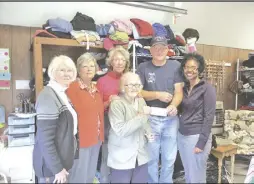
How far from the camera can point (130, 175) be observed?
91 cm

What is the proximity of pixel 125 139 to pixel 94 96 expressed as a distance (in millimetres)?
224

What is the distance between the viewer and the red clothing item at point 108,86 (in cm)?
107

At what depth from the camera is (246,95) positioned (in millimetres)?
1376

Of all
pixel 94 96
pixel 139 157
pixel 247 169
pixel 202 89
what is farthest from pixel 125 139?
pixel 247 169

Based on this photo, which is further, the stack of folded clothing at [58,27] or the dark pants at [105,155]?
the stack of folded clothing at [58,27]

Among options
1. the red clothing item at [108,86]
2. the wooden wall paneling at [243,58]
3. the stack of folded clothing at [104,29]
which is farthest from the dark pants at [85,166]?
the stack of folded clothing at [104,29]

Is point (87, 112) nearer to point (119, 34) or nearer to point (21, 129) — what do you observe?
point (21, 129)

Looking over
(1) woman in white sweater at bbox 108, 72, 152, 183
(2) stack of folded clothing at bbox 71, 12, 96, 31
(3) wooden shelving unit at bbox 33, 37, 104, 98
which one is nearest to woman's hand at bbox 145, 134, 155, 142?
(1) woman in white sweater at bbox 108, 72, 152, 183

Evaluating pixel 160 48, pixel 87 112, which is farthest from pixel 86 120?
pixel 160 48

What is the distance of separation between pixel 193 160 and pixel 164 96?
0.99ft

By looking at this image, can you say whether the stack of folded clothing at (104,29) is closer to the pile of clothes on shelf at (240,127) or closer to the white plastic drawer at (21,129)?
the white plastic drawer at (21,129)

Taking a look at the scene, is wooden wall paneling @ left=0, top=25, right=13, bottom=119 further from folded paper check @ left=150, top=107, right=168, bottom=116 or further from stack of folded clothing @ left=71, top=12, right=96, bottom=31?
folded paper check @ left=150, top=107, right=168, bottom=116

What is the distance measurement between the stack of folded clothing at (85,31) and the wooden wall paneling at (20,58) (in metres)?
0.38

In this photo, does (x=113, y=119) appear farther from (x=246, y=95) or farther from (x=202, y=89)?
(x=246, y=95)
